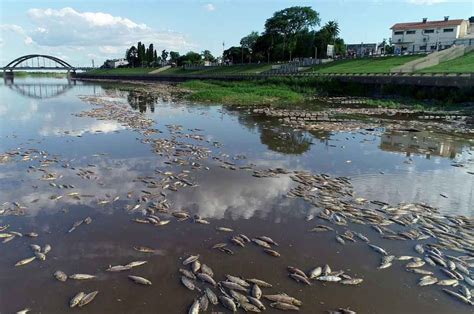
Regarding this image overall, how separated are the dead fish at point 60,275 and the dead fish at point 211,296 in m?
2.95

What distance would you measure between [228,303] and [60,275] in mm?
3598

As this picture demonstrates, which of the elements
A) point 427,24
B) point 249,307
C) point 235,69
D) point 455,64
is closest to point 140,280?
point 249,307

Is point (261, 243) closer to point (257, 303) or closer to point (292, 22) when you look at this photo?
point (257, 303)

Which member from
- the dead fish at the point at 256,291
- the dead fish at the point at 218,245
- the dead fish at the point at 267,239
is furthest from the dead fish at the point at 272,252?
the dead fish at the point at 256,291

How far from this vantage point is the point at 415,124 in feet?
91.4

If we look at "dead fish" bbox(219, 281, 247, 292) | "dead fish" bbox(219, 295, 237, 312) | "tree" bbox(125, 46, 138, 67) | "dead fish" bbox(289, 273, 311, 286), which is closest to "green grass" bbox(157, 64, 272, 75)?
"tree" bbox(125, 46, 138, 67)

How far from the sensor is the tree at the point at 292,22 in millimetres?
115062

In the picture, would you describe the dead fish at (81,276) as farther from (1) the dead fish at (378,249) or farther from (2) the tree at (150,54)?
(2) the tree at (150,54)

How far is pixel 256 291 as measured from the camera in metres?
6.98

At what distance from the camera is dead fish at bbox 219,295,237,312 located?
21.4 ft

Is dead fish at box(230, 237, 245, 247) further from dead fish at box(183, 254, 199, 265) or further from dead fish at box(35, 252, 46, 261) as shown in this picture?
dead fish at box(35, 252, 46, 261)

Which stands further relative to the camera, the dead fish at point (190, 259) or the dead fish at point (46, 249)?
the dead fish at point (46, 249)

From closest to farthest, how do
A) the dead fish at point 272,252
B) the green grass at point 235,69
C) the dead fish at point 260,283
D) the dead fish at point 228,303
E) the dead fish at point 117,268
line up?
1. the dead fish at point 228,303
2. the dead fish at point 260,283
3. the dead fish at point 117,268
4. the dead fish at point 272,252
5. the green grass at point 235,69

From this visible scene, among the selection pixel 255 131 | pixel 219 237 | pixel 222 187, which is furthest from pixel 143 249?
pixel 255 131
